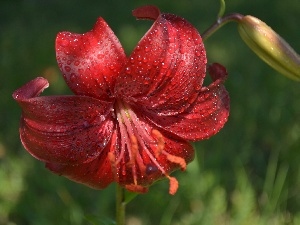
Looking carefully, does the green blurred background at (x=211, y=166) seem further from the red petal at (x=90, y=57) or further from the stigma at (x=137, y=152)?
the red petal at (x=90, y=57)

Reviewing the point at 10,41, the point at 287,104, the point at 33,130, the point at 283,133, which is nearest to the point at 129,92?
the point at 33,130

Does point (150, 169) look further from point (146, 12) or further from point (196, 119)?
point (146, 12)

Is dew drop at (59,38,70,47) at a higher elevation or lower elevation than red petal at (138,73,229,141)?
higher

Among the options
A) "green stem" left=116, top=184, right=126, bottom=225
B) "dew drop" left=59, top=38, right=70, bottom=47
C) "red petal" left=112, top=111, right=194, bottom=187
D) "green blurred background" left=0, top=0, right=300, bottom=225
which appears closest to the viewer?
"dew drop" left=59, top=38, right=70, bottom=47

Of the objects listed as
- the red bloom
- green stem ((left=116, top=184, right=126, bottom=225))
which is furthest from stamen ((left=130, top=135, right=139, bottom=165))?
green stem ((left=116, top=184, right=126, bottom=225))

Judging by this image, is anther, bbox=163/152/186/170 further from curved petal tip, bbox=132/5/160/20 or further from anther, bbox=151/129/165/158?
curved petal tip, bbox=132/5/160/20

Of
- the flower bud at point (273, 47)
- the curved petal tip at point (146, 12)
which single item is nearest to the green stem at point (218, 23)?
the flower bud at point (273, 47)

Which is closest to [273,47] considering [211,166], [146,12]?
[146,12]
